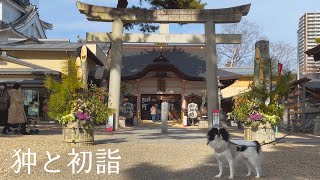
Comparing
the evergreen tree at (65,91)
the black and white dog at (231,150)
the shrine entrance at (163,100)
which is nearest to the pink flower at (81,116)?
the evergreen tree at (65,91)

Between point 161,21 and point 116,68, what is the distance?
127 inches

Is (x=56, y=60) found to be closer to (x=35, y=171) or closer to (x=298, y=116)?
(x=298, y=116)

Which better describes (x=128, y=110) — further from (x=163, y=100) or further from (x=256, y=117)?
(x=256, y=117)

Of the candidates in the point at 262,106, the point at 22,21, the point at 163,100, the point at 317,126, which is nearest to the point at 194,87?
the point at 163,100

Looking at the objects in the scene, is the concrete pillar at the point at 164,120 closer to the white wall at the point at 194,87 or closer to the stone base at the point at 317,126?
the stone base at the point at 317,126

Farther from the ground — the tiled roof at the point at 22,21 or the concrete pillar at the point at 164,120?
the tiled roof at the point at 22,21

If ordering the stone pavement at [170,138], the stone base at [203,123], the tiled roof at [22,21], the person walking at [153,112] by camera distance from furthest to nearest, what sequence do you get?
the tiled roof at [22,21]
the person walking at [153,112]
the stone base at [203,123]
the stone pavement at [170,138]

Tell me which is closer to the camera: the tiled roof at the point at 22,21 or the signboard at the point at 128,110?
the signboard at the point at 128,110

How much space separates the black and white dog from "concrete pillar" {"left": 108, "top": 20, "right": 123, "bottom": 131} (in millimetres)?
12907

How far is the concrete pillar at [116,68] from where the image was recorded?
2009 cm

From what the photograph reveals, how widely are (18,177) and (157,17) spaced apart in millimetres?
14749

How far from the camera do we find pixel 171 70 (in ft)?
99.2

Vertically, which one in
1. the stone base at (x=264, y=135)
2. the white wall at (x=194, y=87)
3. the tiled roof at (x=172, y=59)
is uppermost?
the tiled roof at (x=172, y=59)

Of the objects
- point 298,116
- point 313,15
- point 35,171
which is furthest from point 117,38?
point 313,15
